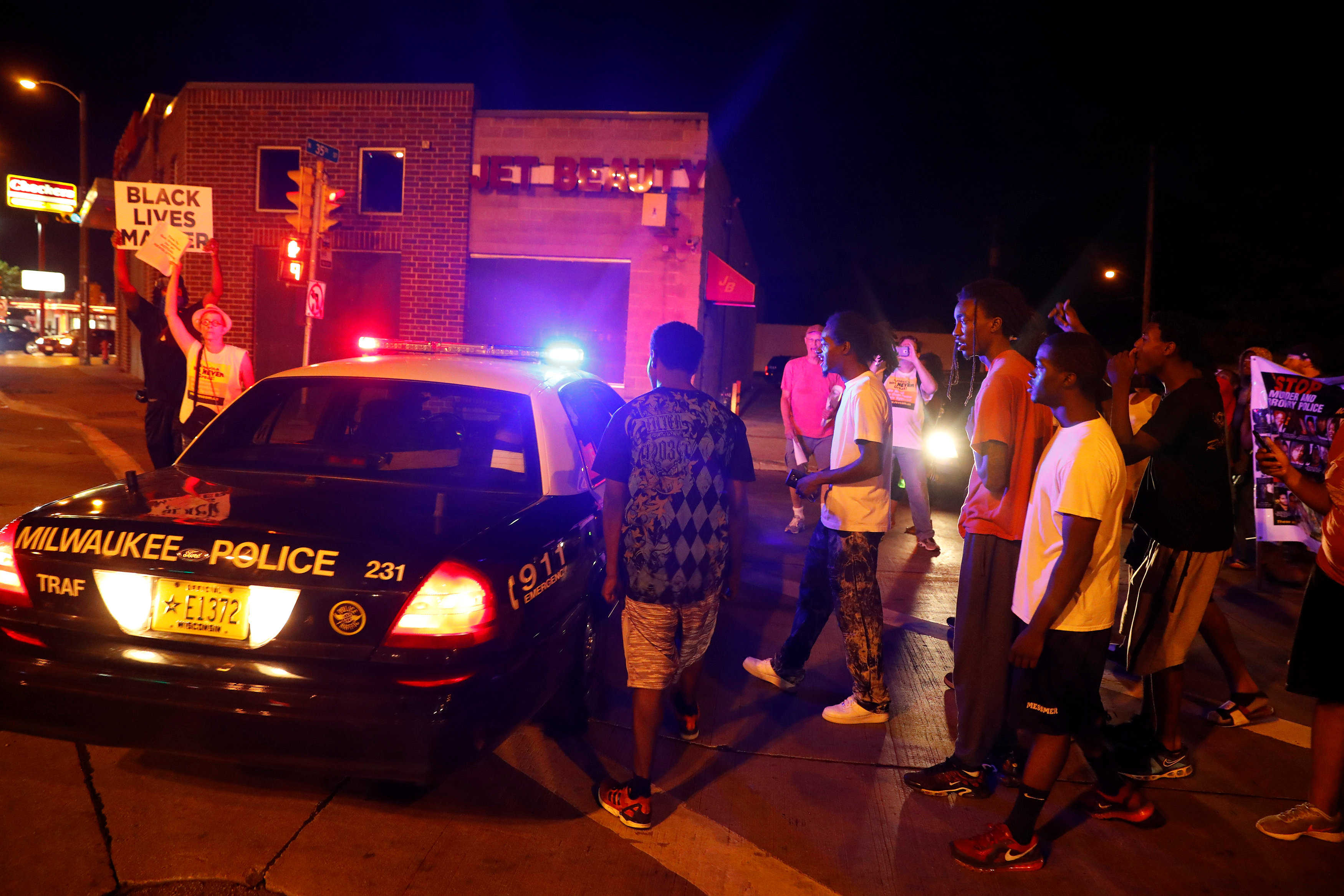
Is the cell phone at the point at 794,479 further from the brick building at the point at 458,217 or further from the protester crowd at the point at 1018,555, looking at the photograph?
the brick building at the point at 458,217

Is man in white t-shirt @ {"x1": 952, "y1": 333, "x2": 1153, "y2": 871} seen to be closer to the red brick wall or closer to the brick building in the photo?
the brick building

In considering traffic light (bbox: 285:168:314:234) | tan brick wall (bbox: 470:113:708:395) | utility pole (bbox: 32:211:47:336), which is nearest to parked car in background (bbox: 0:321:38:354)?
utility pole (bbox: 32:211:47:336)

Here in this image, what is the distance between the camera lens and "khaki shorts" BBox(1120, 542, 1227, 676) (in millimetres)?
3703

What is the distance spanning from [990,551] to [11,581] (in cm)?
346

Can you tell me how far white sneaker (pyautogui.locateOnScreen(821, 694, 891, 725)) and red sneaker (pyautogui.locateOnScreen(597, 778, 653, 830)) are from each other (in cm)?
125

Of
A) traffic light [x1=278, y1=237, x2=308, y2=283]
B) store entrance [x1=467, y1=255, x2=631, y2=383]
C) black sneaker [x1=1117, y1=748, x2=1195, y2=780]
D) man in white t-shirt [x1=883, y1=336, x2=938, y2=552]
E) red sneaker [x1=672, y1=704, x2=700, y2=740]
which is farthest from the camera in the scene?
store entrance [x1=467, y1=255, x2=631, y2=383]

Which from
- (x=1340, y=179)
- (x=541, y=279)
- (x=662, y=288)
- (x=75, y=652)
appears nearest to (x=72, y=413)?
(x=541, y=279)

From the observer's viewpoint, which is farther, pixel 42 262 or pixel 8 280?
pixel 8 280

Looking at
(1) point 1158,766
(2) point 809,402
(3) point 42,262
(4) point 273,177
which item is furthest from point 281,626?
(3) point 42,262

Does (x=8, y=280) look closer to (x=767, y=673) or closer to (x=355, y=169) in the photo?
(x=355, y=169)

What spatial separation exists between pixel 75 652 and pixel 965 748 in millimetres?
3196

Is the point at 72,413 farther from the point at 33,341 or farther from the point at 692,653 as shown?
the point at 33,341

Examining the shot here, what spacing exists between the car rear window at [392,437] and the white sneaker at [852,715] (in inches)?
73.1

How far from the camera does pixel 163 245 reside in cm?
724
